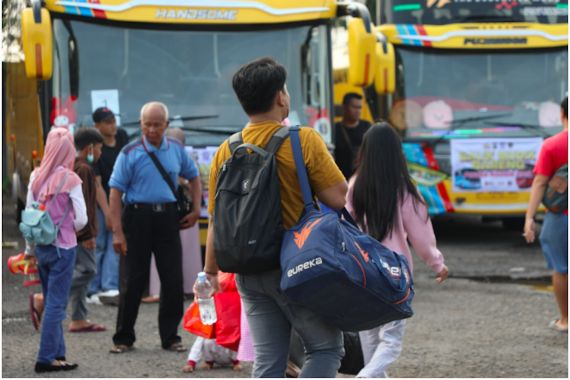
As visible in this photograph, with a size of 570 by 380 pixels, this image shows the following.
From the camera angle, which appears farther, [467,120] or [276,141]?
[467,120]

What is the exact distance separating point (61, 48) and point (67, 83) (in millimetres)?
350

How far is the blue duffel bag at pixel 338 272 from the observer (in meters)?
4.98

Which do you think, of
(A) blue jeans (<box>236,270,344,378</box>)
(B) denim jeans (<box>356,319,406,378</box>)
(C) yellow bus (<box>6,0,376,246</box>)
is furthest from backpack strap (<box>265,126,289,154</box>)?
(C) yellow bus (<box>6,0,376,246</box>)

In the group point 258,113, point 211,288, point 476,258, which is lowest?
point 476,258

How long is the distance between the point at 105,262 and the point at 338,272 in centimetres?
668

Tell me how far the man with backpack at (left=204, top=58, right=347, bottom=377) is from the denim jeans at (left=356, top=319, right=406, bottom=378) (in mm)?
1447

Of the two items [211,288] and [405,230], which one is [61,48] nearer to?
[405,230]

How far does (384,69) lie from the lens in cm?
1587

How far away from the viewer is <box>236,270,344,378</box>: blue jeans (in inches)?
205

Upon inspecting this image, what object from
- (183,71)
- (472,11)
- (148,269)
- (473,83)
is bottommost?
(148,269)

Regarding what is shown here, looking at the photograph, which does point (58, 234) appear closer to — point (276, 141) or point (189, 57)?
point (276, 141)

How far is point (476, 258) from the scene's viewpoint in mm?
15000

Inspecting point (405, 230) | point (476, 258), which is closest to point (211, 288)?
point (405, 230)

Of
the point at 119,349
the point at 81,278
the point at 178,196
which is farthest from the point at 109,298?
the point at 119,349
